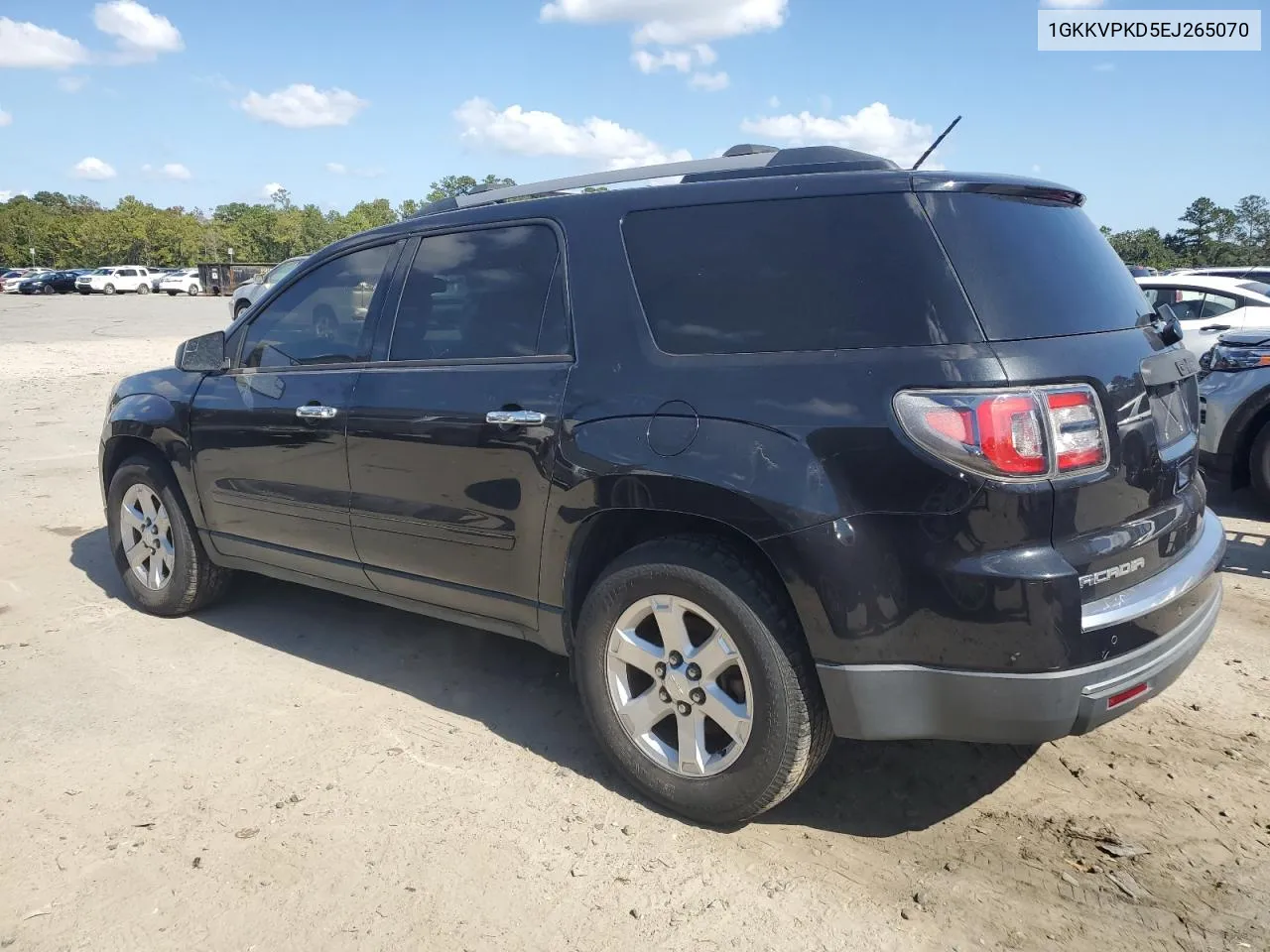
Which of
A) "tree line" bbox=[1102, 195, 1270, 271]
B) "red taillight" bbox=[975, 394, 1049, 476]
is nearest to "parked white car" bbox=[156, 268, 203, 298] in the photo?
"tree line" bbox=[1102, 195, 1270, 271]

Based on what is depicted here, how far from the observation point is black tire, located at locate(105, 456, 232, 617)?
4.81 metres

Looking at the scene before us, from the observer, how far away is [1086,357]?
2623 mm

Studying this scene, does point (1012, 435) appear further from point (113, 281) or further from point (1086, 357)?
point (113, 281)

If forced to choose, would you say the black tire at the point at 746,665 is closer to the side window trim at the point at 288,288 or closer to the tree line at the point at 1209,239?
the side window trim at the point at 288,288

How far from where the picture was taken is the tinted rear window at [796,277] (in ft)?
8.59

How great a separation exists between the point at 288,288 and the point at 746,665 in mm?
2805

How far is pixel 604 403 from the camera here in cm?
309

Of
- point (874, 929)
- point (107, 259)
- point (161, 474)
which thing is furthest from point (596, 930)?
point (107, 259)

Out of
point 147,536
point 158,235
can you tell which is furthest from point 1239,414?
point 158,235

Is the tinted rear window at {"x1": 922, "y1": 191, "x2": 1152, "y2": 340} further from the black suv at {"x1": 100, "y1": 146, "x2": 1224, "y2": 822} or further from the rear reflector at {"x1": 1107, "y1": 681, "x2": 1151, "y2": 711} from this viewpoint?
the rear reflector at {"x1": 1107, "y1": 681, "x2": 1151, "y2": 711}

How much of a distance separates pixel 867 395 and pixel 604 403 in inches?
34.6

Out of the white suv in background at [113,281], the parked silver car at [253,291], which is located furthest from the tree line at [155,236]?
the parked silver car at [253,291]

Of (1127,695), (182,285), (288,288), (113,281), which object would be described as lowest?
(1127,695)

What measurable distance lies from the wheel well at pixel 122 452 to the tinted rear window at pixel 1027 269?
13.0 feet
